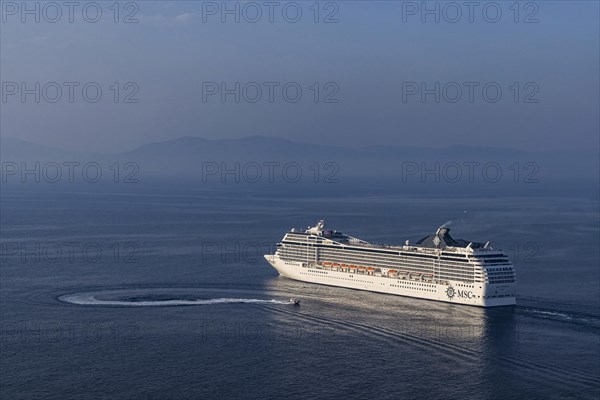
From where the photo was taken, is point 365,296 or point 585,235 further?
point 585,235

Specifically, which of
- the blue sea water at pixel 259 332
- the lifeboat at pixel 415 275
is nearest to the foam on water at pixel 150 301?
the blue sea water at pixel 259 332

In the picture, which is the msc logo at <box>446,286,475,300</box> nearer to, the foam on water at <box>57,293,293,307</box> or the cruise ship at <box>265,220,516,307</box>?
the cruise ship at <box>265,220,516,307</box>

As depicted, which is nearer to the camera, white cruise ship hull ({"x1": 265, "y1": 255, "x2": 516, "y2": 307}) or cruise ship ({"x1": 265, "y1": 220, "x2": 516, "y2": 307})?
white cruise ship hull ({"x1": 265, "y1": 255, "x2": 516, "y2": 307})

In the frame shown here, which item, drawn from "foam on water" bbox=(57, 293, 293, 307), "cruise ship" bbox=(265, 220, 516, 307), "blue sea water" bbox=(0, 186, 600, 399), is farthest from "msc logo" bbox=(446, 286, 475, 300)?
"foam on water" bbox=(57, 293, 293, 307)

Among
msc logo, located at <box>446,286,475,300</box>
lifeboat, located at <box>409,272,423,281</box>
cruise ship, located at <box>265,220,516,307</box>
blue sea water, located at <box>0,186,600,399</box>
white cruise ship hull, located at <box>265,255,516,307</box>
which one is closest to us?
blue sea water, located at <box>0,186,600,399</box>

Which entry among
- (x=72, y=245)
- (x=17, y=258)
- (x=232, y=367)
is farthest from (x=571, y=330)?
(x=72, y=245)

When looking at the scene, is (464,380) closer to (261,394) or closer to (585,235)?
(261,394)

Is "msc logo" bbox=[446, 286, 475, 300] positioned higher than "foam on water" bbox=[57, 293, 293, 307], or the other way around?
"msc logo" bbox=[446, 286, 475, 300]

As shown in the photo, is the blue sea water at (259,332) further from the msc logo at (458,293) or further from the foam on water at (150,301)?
the msc logo at (458,293)
